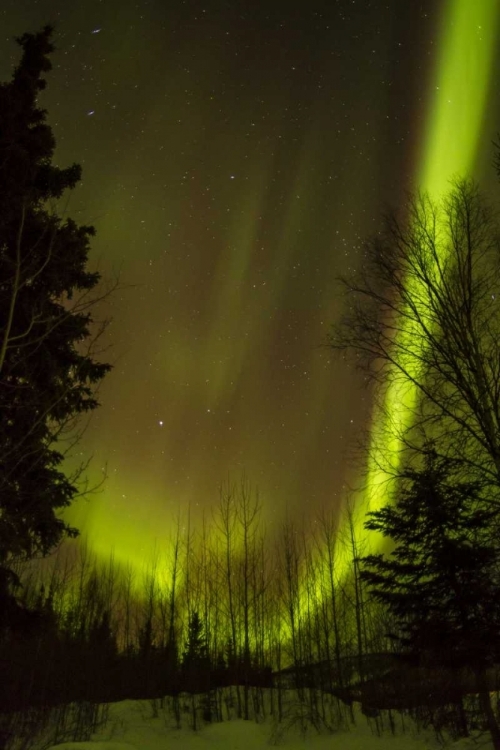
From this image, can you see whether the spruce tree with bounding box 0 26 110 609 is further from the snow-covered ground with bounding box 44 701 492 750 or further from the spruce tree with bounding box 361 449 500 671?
the snow-covered ground with bounding box 44 701 492 750

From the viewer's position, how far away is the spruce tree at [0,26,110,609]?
552 cm

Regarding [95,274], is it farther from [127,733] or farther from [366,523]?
[127,733]

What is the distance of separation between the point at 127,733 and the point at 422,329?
75.0 ft

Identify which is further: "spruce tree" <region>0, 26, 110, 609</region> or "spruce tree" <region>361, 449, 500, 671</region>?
"spruce tree" <region>361, 449, 500, 671</region>

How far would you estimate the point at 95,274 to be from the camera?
30.3 feet

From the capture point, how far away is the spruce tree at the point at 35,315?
18.1 feet

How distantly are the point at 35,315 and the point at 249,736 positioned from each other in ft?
70.0

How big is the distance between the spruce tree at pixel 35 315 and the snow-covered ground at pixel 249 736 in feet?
45.6

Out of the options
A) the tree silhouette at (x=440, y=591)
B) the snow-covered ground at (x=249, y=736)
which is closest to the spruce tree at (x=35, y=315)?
the tree silhouette at (x=440, y=591)

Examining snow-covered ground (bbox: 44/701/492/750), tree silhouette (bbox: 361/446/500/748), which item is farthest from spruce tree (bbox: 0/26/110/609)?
snow-covered ground (bbox: 44/701/492/750)

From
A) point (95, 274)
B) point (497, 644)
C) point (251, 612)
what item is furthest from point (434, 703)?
point (95, 274)

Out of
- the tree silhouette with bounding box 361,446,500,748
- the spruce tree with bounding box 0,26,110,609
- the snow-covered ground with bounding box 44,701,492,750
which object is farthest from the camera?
the snow-covered ground with bounding box 44,701,492,750

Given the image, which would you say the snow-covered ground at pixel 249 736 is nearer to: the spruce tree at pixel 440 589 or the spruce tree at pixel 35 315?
the spruce tree at pixel 440 589

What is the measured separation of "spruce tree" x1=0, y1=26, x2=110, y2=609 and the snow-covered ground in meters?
13.9
